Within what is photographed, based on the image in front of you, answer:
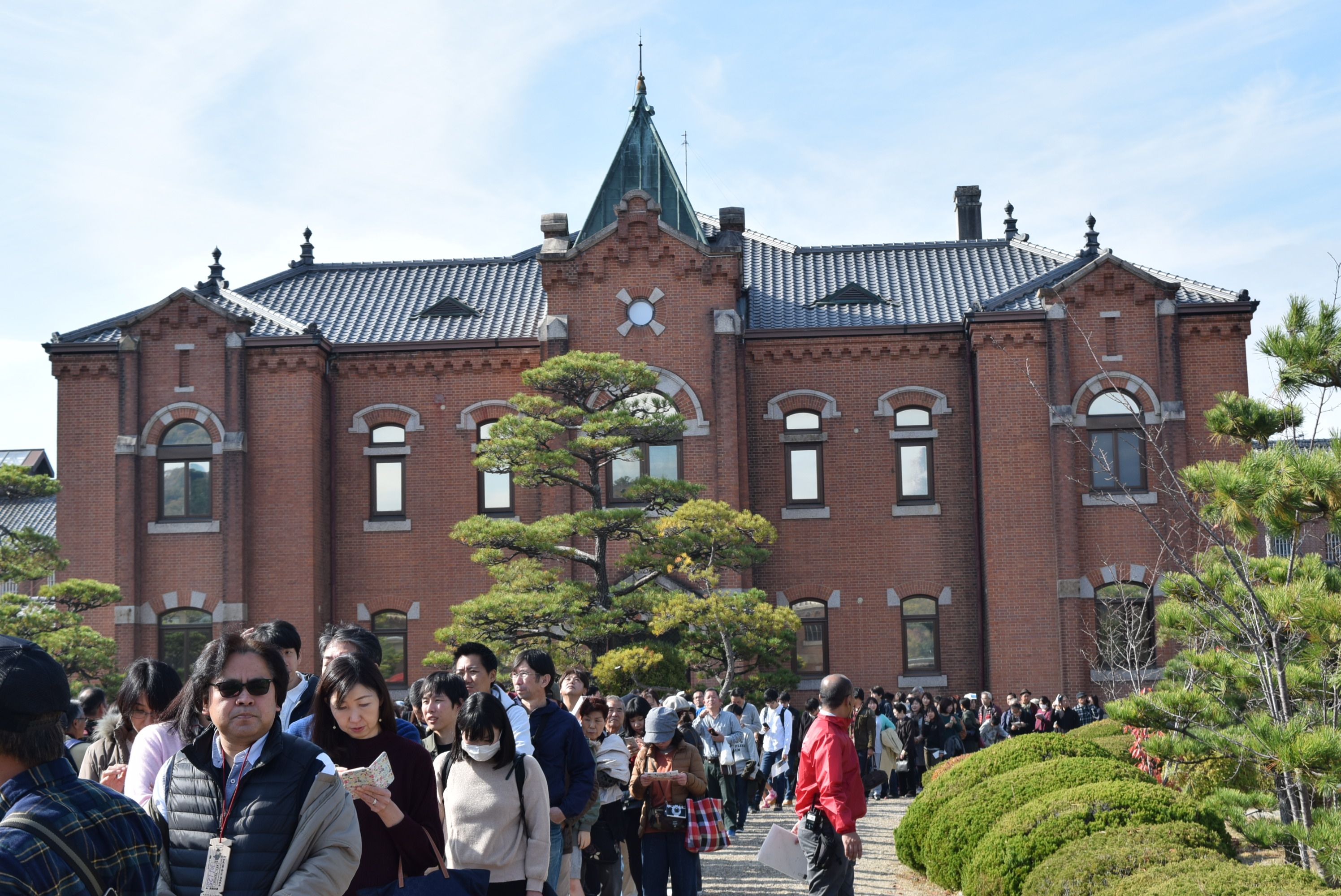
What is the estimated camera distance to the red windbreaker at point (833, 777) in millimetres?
8297

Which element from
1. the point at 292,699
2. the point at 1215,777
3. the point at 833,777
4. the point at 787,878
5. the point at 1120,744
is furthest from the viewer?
the point at 1120,744

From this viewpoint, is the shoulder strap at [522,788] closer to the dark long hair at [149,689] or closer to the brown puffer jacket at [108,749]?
the dark long hair at [149,689]

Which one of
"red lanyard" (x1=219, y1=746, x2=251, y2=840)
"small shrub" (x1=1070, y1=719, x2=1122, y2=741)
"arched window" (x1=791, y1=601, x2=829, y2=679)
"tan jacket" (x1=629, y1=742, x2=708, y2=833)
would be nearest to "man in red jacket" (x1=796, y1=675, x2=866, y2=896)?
"tan jacket" (x1=629, y1=742, x2=708, y2=833)

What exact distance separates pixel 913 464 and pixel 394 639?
10799mm

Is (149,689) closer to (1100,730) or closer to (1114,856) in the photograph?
(1114,856)

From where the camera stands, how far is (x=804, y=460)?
27.7m

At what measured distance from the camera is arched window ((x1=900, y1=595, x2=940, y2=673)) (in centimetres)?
2717

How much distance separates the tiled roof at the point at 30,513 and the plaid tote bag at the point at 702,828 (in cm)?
4094

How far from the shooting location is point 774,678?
2319 cm

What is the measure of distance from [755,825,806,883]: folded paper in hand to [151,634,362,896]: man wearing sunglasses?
170 inches

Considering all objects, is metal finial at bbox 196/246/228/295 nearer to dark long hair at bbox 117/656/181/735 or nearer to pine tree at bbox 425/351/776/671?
pine tree at bbox 425/351/776/671

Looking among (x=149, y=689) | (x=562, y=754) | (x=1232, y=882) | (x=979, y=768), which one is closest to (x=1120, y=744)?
(x=979, y=768)

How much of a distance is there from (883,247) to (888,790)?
13.2m

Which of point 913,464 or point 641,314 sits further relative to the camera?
point 913,464
